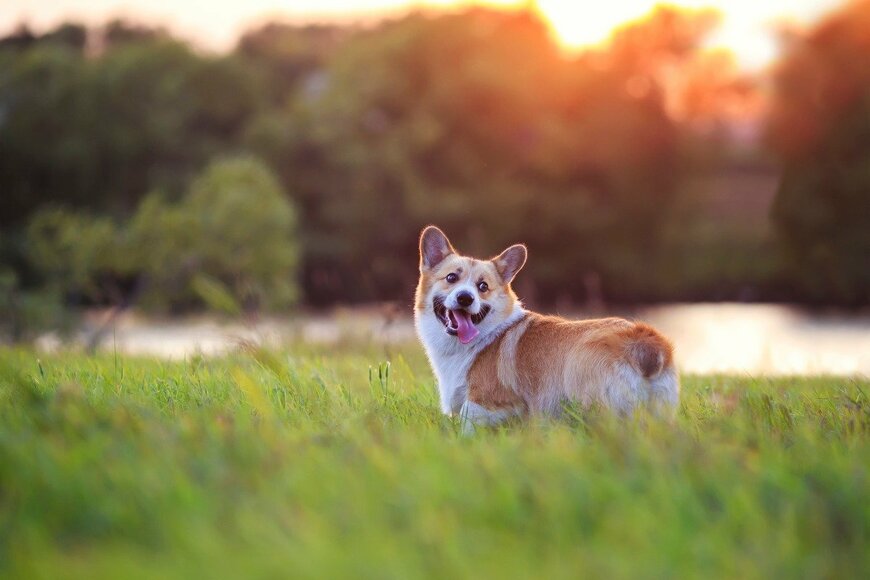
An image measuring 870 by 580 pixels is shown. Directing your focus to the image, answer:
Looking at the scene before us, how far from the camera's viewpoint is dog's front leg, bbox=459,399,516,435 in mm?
4773

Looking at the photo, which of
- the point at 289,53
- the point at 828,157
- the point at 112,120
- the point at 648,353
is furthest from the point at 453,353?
the point at 289,53

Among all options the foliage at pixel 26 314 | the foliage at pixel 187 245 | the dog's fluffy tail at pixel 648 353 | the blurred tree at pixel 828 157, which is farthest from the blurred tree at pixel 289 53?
the dog's fluffy tail at pixel 648 353

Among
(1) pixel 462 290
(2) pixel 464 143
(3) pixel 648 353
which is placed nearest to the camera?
(3) pixel 648 353

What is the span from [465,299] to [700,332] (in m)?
13.8

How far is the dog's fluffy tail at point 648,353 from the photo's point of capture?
4.33 meters

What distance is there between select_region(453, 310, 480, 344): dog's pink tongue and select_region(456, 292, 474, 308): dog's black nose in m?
0.09

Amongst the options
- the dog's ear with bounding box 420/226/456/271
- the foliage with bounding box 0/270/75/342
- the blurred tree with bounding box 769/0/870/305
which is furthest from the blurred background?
the dog's ear with bounding box 420/226/456/271

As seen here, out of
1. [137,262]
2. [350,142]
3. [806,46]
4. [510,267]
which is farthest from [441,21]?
[510,267]

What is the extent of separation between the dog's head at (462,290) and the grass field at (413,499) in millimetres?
1225

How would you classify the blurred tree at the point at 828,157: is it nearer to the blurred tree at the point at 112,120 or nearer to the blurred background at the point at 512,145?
the blurred background at the point at 512,145

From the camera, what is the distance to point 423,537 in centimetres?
261

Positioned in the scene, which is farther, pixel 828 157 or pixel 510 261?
pixel 828 157

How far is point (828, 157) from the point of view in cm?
2327

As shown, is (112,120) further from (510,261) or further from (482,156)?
(510,261)
